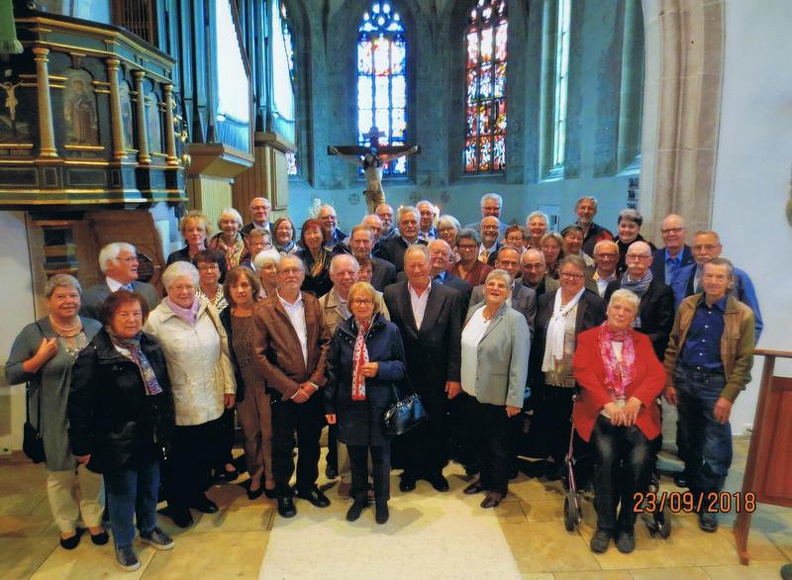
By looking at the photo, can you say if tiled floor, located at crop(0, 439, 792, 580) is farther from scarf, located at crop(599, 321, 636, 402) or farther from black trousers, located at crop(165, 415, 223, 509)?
scarf, located at crop(599, 321, 636, 402)

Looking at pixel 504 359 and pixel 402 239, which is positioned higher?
pixel 402 239

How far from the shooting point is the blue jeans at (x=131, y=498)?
300 centimetres

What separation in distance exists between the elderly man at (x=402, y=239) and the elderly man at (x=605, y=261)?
1.61 meters

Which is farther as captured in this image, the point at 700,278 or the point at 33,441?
the point at 700,278

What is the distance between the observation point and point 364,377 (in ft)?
11.0

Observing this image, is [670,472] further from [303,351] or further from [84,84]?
[84,84]

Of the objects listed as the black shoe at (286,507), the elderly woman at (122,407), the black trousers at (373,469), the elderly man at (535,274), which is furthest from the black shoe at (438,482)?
the elderly woman at (122,407)

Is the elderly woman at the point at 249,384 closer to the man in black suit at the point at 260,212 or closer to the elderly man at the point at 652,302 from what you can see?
the man in black suit at the point at 260,212

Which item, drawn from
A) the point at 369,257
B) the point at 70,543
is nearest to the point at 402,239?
the point at 369,257

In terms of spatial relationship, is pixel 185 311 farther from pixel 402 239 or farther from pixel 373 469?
pixel 402 239

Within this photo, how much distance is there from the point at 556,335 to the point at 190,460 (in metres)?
2.30

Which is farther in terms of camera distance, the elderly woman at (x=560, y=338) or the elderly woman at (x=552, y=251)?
the elderly woman at (x=552, y=251)

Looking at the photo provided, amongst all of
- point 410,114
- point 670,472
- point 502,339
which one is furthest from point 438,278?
point 410,114

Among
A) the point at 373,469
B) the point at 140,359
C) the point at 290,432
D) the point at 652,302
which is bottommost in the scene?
the point at 373,469
